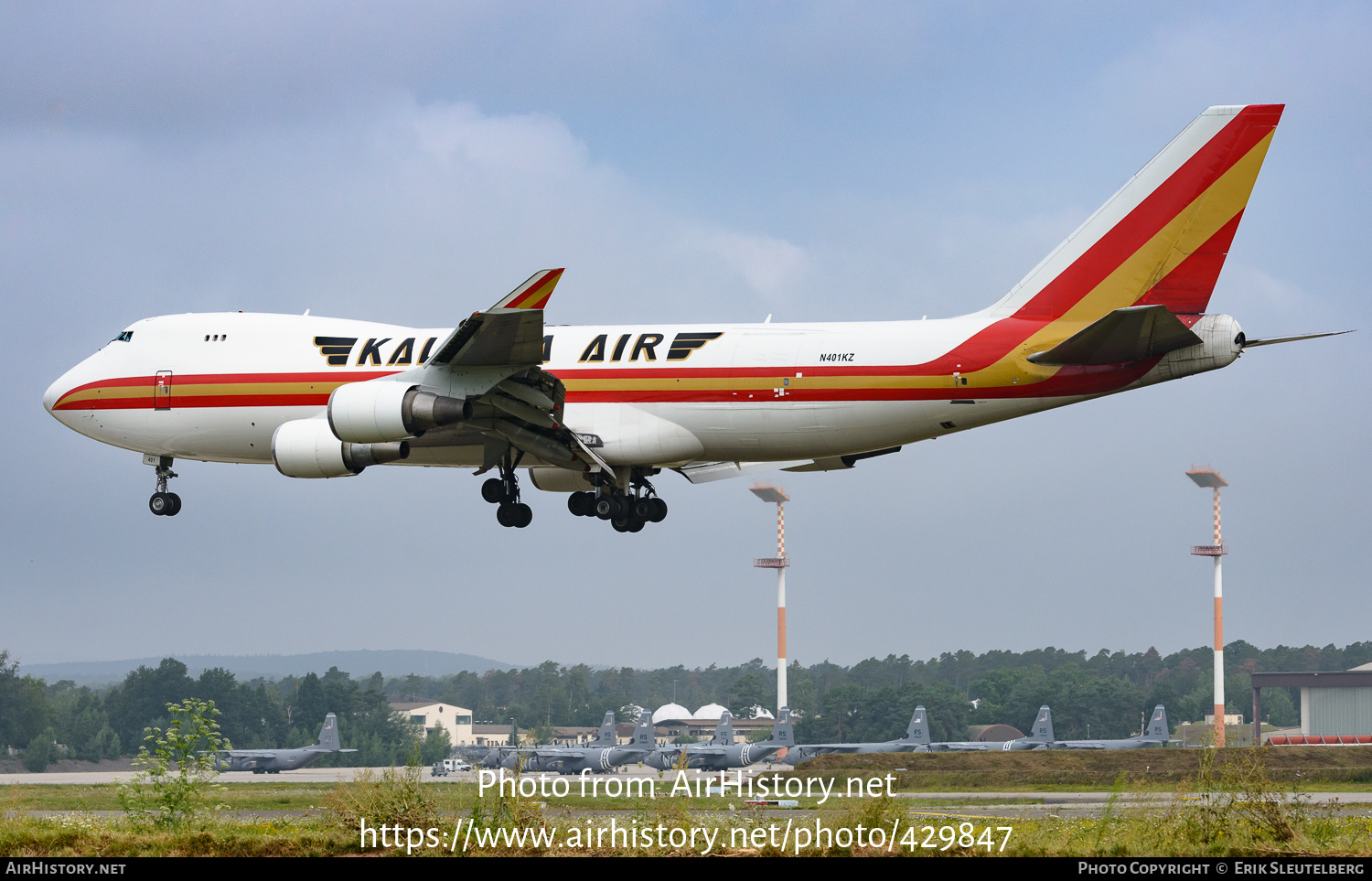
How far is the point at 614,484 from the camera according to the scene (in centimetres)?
3422

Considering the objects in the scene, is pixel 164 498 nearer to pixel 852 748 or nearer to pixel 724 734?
pixel 852 748

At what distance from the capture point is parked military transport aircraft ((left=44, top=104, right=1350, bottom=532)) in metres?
29.2

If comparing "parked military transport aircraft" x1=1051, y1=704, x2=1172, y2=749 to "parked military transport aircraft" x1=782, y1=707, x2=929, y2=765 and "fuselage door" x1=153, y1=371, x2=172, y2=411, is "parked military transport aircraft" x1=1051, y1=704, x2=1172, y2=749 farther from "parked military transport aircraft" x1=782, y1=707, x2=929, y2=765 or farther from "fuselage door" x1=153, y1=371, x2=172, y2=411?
"fuselage door" x1=153, y1=371, x2=172, y2=411

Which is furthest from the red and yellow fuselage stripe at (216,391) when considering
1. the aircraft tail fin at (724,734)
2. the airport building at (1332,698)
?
the airport building at (1332,698)

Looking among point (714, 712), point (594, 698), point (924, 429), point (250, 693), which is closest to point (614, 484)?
point (924, 429)

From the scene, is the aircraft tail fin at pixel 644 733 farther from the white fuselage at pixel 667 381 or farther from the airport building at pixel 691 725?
the white fuselage at pixel 667 381

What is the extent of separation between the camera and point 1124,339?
1117 inches

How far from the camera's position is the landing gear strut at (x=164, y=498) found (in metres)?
37.8

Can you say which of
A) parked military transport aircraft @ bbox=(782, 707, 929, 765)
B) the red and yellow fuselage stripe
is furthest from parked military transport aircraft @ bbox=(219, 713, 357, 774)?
the red and yellow fuselage stripe

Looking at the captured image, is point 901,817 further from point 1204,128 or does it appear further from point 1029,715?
point 1029,715

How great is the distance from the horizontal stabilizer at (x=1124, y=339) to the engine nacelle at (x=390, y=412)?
41.1ft

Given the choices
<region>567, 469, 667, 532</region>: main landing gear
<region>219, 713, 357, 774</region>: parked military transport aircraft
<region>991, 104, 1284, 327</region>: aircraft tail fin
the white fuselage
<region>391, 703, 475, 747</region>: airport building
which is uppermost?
<region>991, 104, 1284, 327</region>: aircraft tail fin

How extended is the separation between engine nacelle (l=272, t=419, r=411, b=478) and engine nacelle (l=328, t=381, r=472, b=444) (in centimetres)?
183
